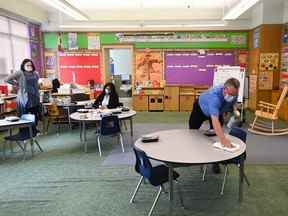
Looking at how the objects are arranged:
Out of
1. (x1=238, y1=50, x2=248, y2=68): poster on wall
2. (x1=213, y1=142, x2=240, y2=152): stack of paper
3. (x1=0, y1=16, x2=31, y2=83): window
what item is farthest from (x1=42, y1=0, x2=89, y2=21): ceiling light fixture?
(x1=238, y1=50, x2=248, y2=68): poster on wall

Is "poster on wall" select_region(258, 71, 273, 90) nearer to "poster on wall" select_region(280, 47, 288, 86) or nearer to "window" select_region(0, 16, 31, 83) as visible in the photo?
"poster on wall" select_region(280, 47, 288, 86)

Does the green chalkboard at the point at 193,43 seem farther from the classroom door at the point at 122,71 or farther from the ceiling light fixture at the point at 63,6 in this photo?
the ceiling light fixture at the point at 63,6

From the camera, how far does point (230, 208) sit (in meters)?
2.99

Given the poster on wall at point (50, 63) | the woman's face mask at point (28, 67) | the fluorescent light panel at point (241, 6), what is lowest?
the woman's face mask at point (28, 67)

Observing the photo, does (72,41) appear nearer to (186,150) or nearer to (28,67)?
(28,67)

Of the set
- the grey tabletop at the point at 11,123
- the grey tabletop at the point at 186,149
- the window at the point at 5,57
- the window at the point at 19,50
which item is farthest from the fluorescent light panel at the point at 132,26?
the grey tabletop at the point at 186,149

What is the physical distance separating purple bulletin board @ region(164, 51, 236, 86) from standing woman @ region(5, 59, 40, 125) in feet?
16.7

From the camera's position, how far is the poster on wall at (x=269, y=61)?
27.2 feet

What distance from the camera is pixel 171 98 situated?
9.42m

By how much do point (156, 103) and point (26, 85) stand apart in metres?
4.79

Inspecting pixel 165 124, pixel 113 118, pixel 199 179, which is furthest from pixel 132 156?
pixel 165 124

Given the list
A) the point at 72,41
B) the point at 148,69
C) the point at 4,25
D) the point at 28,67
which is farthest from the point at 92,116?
the point at 72,41

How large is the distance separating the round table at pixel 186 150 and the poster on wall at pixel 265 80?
579 centimetres

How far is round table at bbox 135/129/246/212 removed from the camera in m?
2.62
